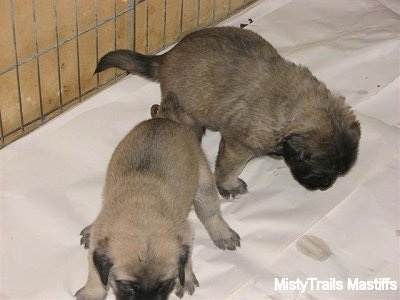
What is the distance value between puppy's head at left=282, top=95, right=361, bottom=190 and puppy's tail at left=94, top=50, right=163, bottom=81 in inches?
38.1

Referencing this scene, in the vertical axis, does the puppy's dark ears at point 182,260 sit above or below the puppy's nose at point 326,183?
above

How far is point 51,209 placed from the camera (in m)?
3.91

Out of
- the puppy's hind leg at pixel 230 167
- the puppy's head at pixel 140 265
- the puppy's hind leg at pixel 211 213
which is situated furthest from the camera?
the puppy's hind leg at pixel 230 167

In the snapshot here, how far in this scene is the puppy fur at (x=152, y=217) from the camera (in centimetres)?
292

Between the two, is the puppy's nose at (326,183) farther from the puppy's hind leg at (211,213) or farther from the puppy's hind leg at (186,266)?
the puppy's hind leg at (186,266)

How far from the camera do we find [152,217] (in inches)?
123

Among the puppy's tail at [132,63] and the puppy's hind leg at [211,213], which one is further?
the puppy's tail at [132,63]

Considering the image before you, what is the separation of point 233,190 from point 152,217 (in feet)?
3.44

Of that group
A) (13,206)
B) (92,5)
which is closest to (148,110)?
(92,5)

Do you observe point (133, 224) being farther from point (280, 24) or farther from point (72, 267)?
point (280, 24)

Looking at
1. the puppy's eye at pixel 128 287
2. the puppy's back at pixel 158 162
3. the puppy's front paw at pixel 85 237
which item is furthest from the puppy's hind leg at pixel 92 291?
the puppy's eye at pixel 128 287

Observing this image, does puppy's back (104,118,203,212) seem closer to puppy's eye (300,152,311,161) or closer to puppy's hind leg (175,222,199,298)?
Result: puppy's hind leg (175,222,199,298)

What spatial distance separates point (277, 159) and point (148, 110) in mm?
816

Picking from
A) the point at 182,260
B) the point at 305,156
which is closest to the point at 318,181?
the point at 305,156
